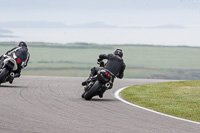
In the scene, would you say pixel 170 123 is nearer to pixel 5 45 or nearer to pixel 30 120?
pixel 30 120

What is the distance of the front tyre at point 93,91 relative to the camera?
18844 millimetres

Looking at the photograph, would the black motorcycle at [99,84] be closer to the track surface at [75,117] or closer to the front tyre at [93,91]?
the front tyre at [93,91]

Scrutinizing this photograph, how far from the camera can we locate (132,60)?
12669cm

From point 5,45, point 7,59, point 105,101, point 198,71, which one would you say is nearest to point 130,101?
point 105,101

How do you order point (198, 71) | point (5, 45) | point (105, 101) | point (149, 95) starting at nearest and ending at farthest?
point (105, 101), point (149, 95), point (198, 71), point (5, 45)

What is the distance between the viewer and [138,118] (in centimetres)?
1467

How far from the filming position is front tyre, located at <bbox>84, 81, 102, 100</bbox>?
18844 mm

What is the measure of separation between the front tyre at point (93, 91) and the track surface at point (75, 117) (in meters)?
0.28

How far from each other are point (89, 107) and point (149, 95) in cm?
579

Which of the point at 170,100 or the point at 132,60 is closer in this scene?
the point at 170,100

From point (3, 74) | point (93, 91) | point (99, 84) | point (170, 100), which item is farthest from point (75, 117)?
point (3, 74)

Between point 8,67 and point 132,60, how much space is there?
342 feet

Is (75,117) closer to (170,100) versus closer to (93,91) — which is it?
(93,91)

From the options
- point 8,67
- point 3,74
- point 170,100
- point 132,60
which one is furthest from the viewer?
point 132,60
